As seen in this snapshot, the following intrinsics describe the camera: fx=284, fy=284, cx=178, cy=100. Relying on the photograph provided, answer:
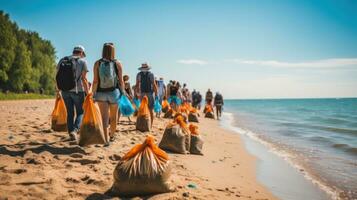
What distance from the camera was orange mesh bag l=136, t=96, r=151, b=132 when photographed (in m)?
7.28

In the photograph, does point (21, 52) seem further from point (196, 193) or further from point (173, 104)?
point (196, 193)

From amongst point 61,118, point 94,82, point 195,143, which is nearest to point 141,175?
point 94,82

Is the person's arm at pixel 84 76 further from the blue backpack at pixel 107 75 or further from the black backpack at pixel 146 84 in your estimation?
the black backpack at pixel 146 84

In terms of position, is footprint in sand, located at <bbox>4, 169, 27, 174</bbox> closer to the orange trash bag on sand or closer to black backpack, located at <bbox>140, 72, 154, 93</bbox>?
the orange trash bag on sand

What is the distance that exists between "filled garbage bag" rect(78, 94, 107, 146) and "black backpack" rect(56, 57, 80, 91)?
655 millimetres

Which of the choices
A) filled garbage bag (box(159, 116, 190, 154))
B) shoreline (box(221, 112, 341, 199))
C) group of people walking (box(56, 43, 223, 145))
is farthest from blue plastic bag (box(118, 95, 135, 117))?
shoreline (box(221, 112, 341, 199))

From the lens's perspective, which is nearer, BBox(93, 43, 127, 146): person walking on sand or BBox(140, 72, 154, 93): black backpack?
BBox(93, 43, 127, 146): person walking on sand

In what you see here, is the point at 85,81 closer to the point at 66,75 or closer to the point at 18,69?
the point at 66,75

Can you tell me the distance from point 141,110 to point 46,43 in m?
49.8

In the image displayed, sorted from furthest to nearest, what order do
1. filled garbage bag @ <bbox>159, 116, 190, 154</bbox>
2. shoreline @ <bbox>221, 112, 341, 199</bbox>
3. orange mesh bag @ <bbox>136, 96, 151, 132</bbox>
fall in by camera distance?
orange mesh bag @ <bbox>136, 96, 151, 132</bbox>
filled garbage bag @ <bbox>159, 116, 190, 154</bbox>
shoreline @ <bbox>221, 112, 341, 199</bbox>

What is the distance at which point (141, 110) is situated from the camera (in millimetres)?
7270

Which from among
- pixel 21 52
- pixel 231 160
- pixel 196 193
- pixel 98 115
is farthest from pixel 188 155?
pixel 21 52

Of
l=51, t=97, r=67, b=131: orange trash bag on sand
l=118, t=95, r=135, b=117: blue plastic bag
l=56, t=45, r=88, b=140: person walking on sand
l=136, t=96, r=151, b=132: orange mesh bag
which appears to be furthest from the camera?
l=136, t=96, r=151, b=132: orange mesh bag

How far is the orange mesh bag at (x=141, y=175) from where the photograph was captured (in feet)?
9.39
